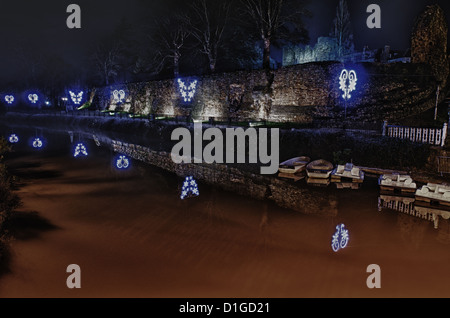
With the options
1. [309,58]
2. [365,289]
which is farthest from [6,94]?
[365,289]

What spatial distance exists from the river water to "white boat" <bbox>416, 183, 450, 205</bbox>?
2.07ft

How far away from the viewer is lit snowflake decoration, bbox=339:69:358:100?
18.4 m

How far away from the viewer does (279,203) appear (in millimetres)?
11289

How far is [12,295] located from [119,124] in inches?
1146

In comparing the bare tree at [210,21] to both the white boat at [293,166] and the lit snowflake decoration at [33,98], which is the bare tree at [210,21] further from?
the lit snowflake decoration at [33,98]

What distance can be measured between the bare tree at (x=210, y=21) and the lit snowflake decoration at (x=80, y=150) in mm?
12841

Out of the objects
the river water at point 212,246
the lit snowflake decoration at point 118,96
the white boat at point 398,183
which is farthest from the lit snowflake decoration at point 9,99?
the white boat at point 398,183

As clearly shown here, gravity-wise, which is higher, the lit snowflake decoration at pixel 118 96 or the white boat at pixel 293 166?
the lit snowflake decoration at pixel 118 96

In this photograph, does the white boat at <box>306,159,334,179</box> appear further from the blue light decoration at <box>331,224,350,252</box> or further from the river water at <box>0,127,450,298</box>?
the blue light decoration at <box>331,224,350,252</box>

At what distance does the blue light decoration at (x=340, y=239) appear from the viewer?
7824mm

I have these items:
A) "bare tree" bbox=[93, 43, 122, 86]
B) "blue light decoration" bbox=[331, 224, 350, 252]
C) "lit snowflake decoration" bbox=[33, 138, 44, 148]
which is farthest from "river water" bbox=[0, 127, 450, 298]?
"bare tree" bbox=[93, 43, 122, 86]

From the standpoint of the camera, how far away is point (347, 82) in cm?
1853

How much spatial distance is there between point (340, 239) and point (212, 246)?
3.31 metres

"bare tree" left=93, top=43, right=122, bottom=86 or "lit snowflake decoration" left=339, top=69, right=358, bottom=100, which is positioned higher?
"bare tree" left=93, top=43, right=122, bottom=86
